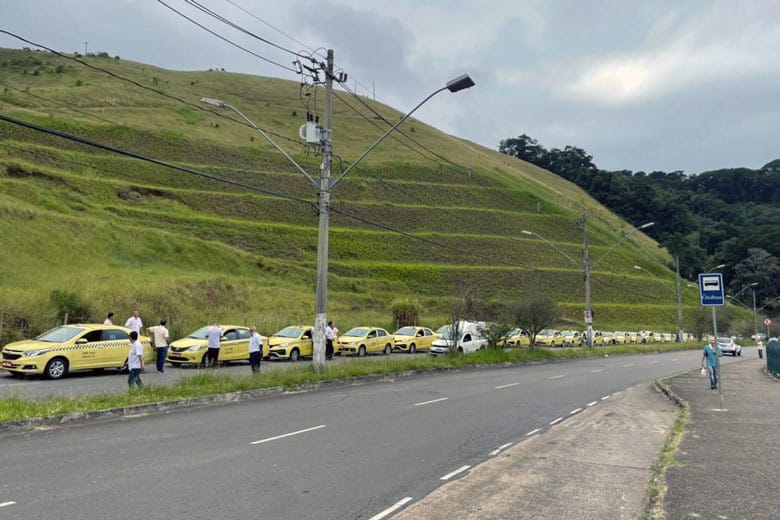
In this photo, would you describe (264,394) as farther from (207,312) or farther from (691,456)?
(207,312)

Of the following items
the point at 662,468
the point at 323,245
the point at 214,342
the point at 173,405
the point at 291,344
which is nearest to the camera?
the point at 662,468

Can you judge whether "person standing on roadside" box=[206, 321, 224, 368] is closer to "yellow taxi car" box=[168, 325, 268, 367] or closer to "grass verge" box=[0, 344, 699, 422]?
"yellow taxi car" box=[168, 325, 268, 367]

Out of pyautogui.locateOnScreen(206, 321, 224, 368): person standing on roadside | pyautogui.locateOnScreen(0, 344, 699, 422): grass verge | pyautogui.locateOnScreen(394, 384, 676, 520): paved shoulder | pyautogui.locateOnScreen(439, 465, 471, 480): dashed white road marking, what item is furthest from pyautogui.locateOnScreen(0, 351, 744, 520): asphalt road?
pyautogui.locateOnScreen(206, 321, 224, 368): person standing on roadside

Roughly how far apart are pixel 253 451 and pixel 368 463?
5.86 ft

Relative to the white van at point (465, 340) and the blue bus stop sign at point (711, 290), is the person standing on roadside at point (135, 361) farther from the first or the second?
the white van at point (465, 340)

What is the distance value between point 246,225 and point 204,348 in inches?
1687

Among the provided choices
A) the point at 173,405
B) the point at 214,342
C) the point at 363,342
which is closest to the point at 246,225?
the point at 363,342

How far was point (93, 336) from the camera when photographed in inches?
751

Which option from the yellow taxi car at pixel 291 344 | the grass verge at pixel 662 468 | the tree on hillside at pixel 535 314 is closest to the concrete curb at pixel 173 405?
the yellow taxi car at pixel 291 344

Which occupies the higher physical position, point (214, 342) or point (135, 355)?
point (214, 342)

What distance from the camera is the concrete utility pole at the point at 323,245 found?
18.3 m

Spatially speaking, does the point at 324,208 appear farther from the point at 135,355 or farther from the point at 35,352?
the point at 35,352

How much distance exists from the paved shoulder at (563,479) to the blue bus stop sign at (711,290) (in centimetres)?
360

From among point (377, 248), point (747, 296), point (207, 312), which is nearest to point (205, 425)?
point (207, 312)
